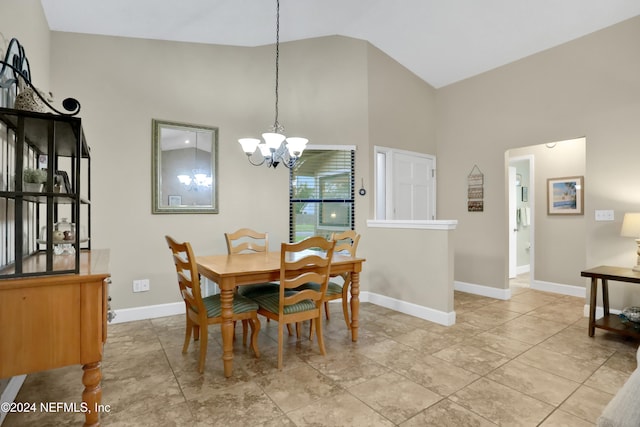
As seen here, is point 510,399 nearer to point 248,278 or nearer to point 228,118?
point 248,278

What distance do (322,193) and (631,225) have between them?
3.07m

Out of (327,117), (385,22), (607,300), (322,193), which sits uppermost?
(385,22)

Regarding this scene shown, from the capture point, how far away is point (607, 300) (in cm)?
323

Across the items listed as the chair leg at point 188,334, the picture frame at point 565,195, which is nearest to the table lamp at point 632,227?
the picture frame at point 565,195

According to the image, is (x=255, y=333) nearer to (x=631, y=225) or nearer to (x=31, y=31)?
(x=31, y=31)

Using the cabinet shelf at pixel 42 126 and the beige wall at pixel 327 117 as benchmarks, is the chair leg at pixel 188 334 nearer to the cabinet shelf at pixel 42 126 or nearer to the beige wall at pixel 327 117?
the beige wall at pixel 327 117

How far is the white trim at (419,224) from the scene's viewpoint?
3.26 meters

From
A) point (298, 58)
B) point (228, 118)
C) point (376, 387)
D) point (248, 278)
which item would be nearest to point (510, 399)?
point (376, 387)

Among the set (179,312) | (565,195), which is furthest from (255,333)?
(565,195)

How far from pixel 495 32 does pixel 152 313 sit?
4.92 m

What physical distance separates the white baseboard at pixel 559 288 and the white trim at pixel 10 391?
19.3 ft

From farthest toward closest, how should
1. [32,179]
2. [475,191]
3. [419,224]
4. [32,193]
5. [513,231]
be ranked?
1. [513,231]
2. [475,191]
3. [419,224]
4. [32,179]
5. [32,193]

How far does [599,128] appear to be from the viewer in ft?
11.5

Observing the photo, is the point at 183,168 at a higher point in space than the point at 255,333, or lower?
higher
